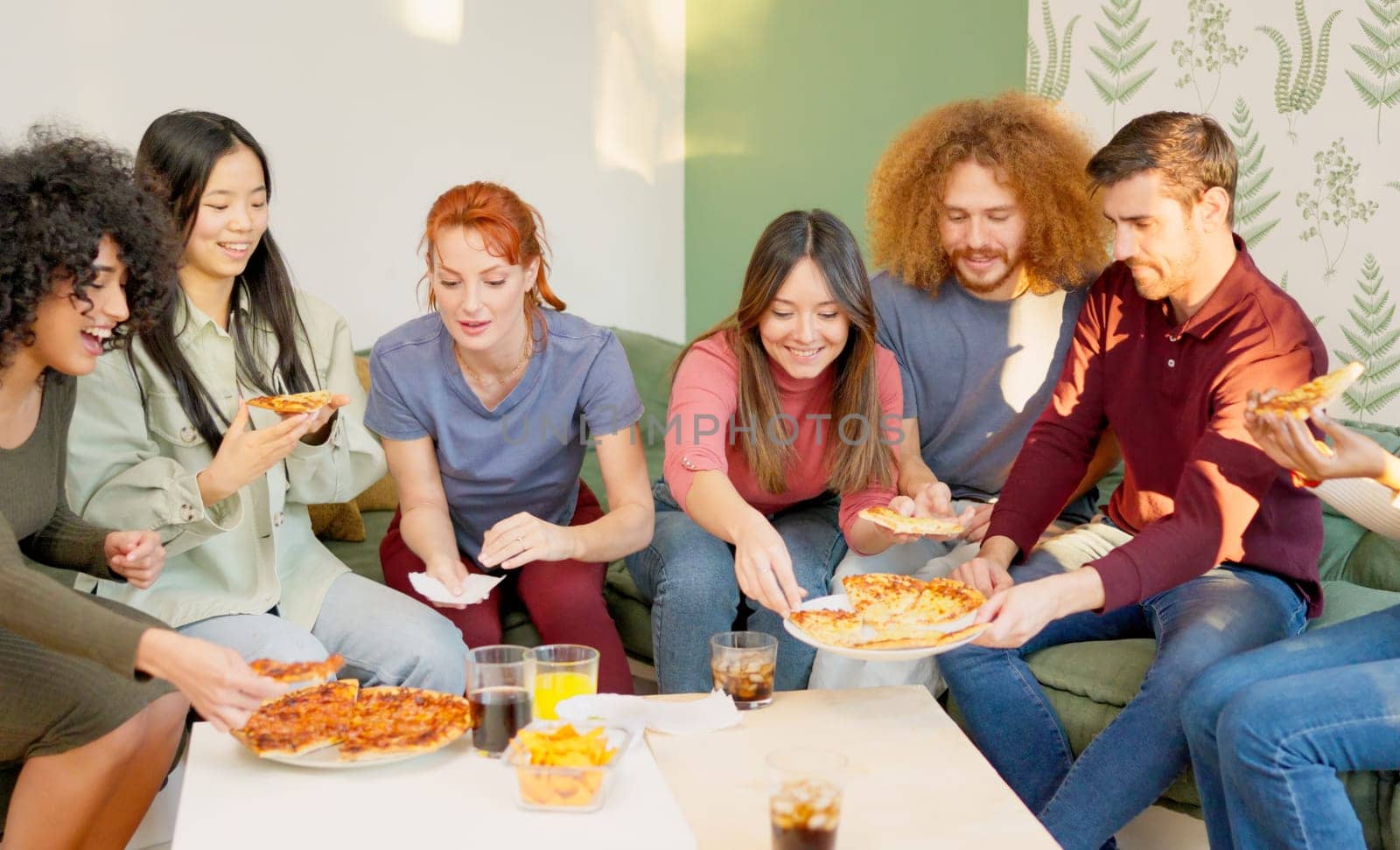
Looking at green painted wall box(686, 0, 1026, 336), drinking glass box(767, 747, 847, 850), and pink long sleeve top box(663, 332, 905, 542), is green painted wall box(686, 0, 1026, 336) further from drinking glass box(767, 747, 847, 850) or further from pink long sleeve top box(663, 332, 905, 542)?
drinking glass box(767, 747, 847, 850)

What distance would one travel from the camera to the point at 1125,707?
2.07 metres

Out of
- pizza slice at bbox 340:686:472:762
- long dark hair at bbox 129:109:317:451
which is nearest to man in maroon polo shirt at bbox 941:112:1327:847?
pizza slice at bbox 340:686:472:762

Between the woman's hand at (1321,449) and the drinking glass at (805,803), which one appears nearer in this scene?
the drinking glass at (805,803)

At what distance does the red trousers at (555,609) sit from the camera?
7.77 ft

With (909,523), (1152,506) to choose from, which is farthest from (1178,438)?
(909,523)

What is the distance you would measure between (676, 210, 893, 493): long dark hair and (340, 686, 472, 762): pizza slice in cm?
92

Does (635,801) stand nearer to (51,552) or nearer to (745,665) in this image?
(745,665)

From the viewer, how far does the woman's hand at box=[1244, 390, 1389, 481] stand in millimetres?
1807

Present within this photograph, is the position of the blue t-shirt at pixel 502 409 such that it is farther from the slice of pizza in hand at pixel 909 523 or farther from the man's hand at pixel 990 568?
the man's hand at pixel 990 568

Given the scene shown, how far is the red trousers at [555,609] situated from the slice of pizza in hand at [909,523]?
20.4 inches

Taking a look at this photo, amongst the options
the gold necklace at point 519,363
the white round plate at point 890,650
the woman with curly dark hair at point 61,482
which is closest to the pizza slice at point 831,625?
the white round plate at point 890,650

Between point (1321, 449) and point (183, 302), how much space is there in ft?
6.07

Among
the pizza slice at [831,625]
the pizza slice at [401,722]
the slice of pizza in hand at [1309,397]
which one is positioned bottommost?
the pizza slice at [401,722]

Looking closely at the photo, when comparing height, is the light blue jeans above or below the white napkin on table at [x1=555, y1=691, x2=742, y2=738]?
below
